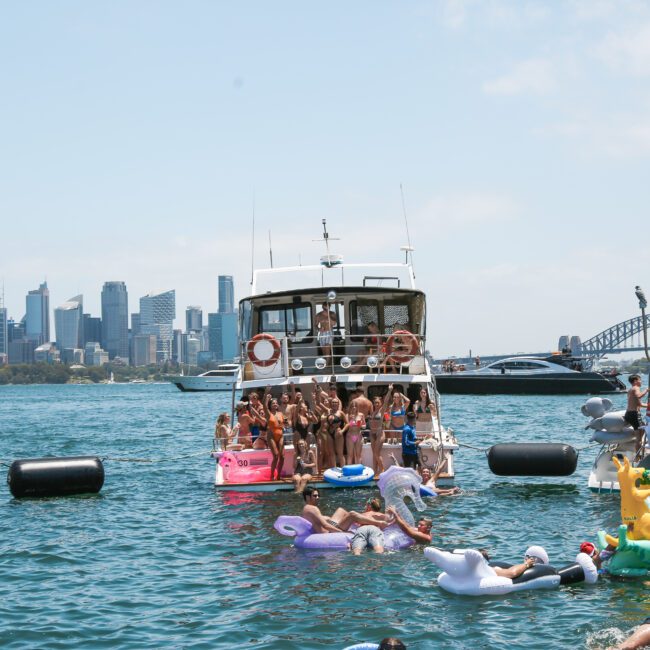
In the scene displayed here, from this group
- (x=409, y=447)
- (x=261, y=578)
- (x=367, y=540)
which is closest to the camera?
(x=261, y=578)

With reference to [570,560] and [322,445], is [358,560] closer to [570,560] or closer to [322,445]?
[570,560]

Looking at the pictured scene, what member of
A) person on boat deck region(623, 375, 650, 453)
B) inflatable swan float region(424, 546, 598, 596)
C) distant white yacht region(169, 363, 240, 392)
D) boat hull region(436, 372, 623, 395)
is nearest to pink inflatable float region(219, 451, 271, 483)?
person on boat deck region(623, 375, 650, 453)

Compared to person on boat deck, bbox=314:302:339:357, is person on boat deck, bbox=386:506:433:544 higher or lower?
lower

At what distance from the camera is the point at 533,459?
21.0 m

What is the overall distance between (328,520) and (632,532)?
4635 millimetres

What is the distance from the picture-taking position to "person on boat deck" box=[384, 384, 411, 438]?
66.9 feet

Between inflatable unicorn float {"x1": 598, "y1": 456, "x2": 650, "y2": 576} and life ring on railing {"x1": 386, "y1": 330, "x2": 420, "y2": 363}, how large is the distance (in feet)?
27.6

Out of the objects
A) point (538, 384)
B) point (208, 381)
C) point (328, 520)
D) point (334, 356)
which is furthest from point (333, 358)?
point (208, 381)

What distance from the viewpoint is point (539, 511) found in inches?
749

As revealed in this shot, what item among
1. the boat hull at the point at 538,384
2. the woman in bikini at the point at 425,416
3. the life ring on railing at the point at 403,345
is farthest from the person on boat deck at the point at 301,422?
the boat hull at the point at 538,384

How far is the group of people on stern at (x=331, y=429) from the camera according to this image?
64.8 feet

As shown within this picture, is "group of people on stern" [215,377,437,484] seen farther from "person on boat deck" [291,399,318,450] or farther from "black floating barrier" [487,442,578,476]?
"black floating barrier" [487,442,578,476]

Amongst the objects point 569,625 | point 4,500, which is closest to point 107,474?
point 4,500

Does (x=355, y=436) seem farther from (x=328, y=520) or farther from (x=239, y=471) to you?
(x=328, y=520)
